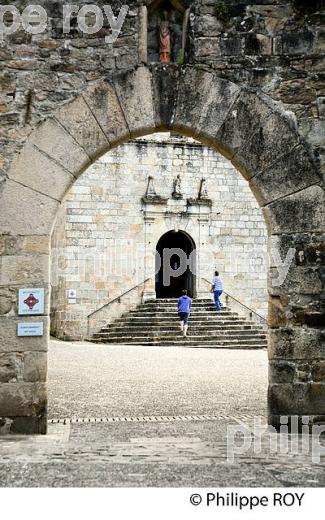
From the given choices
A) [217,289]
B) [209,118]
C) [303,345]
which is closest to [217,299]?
[217,289]

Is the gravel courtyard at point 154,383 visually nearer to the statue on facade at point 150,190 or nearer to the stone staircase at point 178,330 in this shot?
the stone staircase at point 178,330

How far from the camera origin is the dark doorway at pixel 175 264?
1941 cm

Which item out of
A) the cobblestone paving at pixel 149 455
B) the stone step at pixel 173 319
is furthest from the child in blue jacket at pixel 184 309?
the cobblestone paving at pixel 149 455

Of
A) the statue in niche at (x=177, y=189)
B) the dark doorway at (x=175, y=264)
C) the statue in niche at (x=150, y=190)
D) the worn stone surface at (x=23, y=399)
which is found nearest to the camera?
the worn stone surface at (x=23, y=399)

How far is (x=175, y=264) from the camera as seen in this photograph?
20531 mm

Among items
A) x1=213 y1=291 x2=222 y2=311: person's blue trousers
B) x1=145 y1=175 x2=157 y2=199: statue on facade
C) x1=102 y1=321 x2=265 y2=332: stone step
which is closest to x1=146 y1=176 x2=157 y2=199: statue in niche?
x1=145 y1=175 x2=157 y2=199: statue on facade

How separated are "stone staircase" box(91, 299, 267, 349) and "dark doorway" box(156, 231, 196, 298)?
1.42m

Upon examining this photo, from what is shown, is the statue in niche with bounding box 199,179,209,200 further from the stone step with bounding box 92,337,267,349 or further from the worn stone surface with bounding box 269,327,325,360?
the worn stone surface with bounding box 269,327,325,360

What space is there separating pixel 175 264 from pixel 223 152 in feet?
48.8

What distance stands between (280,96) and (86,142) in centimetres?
170

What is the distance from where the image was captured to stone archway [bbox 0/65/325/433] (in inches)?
212

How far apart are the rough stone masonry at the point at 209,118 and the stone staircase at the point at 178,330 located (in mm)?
10727
